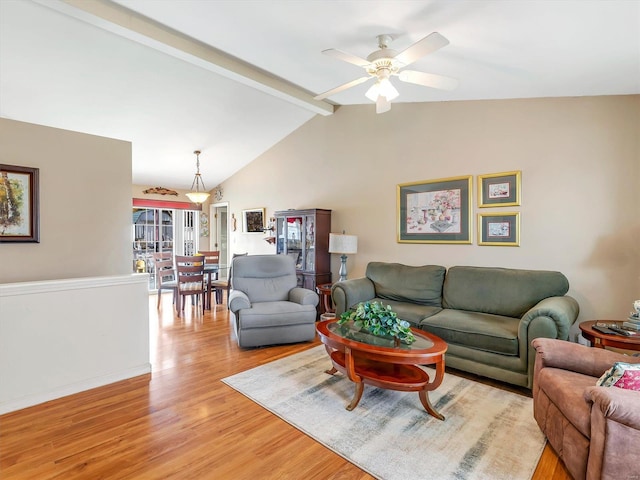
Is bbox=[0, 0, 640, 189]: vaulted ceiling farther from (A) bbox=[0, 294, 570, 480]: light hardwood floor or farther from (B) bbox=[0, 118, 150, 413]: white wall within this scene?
(A) bbox=[0, 294, 570, 480]: light hardwood floor

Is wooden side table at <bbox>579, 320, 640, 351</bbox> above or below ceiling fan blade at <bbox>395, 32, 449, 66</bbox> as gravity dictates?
below

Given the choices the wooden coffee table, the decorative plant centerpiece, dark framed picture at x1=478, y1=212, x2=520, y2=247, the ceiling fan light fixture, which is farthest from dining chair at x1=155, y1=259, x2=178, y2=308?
dark framed picture at x1=478, y1=212, x2=520, y2=247

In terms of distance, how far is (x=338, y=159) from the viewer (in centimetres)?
Result: 505

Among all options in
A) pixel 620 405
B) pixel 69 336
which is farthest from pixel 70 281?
pixel 620 405

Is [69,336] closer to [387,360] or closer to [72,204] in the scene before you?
[72,204]

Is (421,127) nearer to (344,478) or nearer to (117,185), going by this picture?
(117,185)

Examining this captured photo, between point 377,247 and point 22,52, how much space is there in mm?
4273

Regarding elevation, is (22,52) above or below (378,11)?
above

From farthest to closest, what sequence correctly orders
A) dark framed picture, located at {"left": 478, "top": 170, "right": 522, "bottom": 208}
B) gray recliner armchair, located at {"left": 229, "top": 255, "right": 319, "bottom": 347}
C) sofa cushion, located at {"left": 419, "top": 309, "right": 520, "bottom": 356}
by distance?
1. gray recliner armchair, located at {"left": 229, "top": 255, "right": 319, "bottom": 347}
2. dark framed picture, located at {"left": 478, "top": 170, "right": 522, "bottom": 208}
3. sofa cushion, located at {"left": 419, "top": 309, "right": 520, "bottom": 356}

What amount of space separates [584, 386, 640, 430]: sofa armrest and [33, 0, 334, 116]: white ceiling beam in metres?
3.82

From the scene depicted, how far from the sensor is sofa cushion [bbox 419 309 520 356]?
2668 mm

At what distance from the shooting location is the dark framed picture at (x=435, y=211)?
3781 millimetres

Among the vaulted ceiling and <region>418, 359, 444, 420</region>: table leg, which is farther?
<region>418, 359, 444, 420</region>: table leg

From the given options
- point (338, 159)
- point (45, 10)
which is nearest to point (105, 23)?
point (45, 10)
